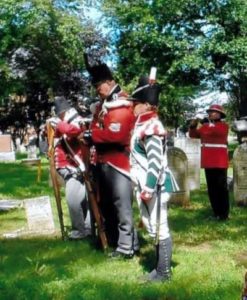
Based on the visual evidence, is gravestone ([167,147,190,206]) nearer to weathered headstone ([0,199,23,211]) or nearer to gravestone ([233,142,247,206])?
gravestone ([233,142,247,206])

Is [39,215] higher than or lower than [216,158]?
lower

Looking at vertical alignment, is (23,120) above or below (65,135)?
below

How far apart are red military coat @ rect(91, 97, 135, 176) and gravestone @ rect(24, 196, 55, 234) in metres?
2.44

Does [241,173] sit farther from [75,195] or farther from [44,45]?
[44,45]

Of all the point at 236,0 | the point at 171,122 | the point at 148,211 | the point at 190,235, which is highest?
the point at 236,0

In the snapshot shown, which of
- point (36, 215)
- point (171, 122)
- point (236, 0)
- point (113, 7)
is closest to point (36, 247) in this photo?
point (36, 215)

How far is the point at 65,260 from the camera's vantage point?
7.25 metres

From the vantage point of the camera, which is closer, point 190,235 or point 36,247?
point 36,247

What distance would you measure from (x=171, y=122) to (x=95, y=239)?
4027 centimetres

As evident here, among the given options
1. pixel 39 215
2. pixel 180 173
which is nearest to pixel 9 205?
pixel 39 215

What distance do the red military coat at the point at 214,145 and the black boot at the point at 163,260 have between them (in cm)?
387

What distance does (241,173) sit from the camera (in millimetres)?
11703

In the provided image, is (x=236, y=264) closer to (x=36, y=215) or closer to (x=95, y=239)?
(x=95, y=239)

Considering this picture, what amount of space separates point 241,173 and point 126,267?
5437 mm
